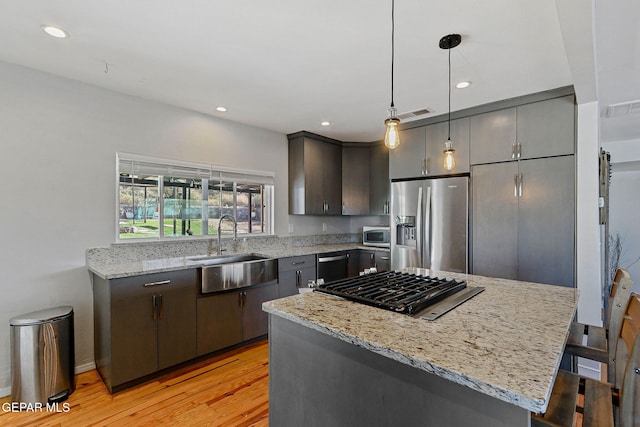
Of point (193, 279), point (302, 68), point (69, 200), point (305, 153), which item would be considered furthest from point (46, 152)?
point (305, 153)

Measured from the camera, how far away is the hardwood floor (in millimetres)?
2010

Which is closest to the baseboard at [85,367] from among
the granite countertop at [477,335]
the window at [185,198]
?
the window at [185,198]

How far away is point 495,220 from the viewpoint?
3184 mm

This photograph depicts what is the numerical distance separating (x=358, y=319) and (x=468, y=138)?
9.57 feet

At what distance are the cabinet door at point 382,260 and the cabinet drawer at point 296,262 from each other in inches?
39.6

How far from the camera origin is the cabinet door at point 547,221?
9.11 feet

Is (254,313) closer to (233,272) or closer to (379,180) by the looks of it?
(233,272)

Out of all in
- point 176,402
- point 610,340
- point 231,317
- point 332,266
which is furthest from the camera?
point 332,266

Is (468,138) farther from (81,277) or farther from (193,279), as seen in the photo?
(81,277)

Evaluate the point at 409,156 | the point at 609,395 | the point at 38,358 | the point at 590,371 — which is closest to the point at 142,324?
the point at 38,358

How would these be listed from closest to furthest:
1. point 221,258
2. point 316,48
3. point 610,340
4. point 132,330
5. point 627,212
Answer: point 610,340 < point 316,48 < point 132,330 < point 221,258 < point 627,212

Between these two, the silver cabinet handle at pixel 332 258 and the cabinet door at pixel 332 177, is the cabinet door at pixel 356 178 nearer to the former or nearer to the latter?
the cabinet door at pixel 332 177

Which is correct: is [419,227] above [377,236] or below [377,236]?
above

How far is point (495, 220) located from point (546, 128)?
984mm
